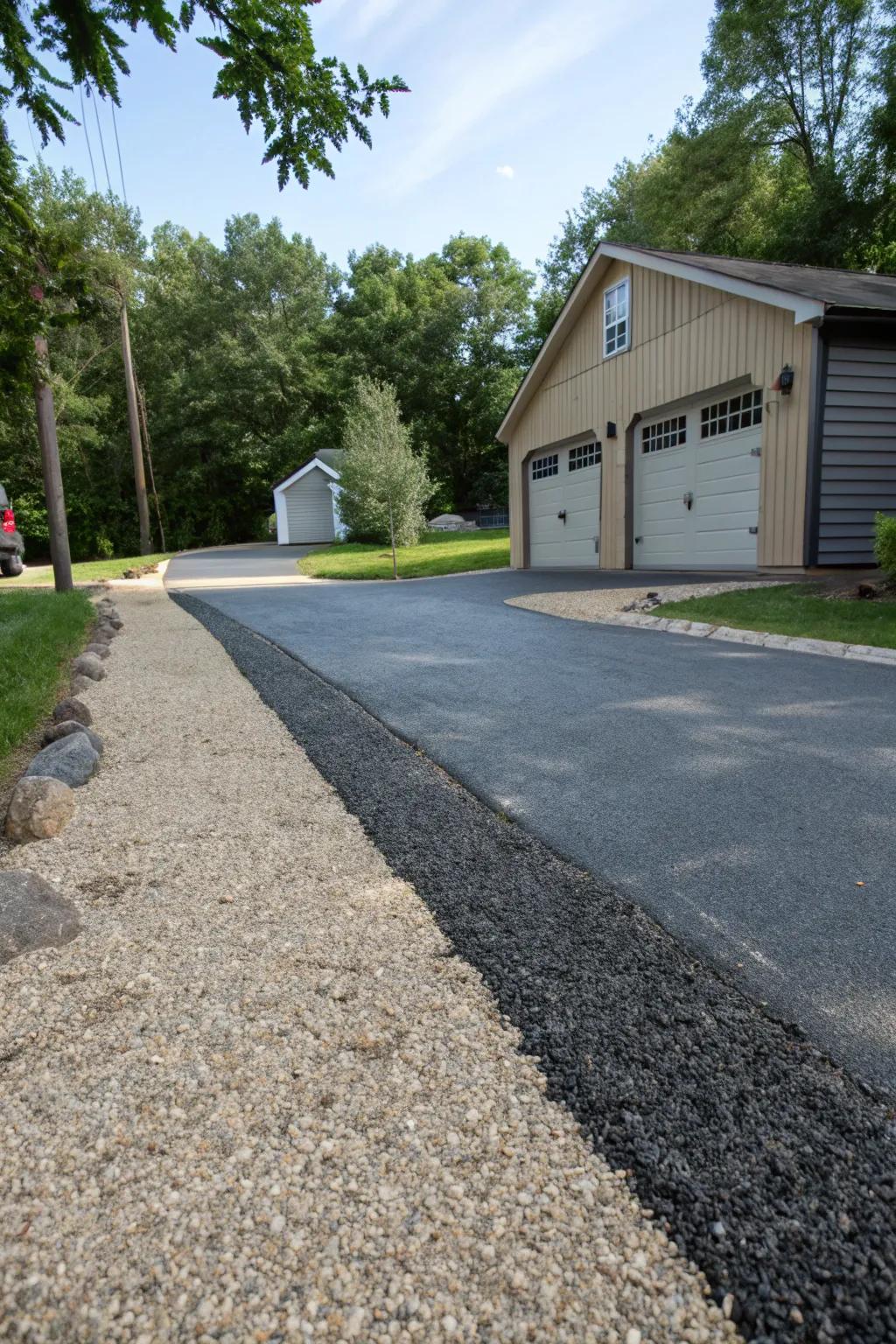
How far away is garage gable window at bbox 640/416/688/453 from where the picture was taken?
1175cm

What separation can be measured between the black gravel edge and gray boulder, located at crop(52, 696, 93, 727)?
7.68ft

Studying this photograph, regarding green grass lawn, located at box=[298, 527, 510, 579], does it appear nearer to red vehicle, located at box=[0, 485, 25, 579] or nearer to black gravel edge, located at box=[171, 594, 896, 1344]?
red vehicle, located at box=[0, 485, 25, 579]

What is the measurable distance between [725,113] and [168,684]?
2661 cm

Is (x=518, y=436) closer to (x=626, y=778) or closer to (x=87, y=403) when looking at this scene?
(x=626, y=778)

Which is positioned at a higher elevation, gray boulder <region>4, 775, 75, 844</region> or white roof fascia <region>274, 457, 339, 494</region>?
white roof fascia <region>274, 457, 339, 494</region>

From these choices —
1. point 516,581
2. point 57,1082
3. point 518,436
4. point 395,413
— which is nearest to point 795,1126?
point 57,1082

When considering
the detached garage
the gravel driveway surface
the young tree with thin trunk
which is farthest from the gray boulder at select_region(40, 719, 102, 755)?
the young tree with thin trunk

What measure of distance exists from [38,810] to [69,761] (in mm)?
594

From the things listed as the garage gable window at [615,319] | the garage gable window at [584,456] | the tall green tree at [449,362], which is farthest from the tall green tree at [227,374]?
the garage gable window at [615,319]

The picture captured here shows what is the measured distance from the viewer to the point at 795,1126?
1.36m

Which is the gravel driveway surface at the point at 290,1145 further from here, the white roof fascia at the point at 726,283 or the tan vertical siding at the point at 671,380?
the white roof fascia at the point at 726,283

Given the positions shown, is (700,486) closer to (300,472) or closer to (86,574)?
(86,574)

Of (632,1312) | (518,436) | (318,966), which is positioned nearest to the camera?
(632,1312)

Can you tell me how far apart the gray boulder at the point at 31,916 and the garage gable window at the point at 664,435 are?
11540mm
